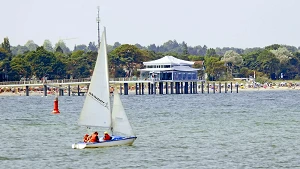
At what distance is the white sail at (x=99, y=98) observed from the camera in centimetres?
5634

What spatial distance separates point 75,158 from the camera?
53.6 meters

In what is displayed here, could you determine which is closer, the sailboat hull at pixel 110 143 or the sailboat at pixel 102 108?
the sailboat hull at pixel 110 143

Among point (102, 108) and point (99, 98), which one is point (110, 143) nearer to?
point (102, 108)

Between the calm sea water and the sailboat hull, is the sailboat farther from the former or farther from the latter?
the calm sea water

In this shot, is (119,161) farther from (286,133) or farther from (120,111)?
(286,133)

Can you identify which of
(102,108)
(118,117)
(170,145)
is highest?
(102,108)

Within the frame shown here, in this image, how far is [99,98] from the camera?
2232 inches

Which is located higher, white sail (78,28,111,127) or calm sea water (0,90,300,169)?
white sail (78,28,111,127)

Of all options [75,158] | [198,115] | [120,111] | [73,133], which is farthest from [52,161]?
[198,115]

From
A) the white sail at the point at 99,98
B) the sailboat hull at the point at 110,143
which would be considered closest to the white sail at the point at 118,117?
the white sail at the point at 99,98

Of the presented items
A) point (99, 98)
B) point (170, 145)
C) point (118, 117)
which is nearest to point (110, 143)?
point (118, 117)

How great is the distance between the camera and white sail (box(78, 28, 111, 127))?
185 ft

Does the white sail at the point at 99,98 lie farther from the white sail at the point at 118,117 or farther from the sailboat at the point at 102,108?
the white sail at the point at 118,117

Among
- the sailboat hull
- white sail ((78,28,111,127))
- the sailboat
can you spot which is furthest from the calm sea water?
white sail ((78,28,111,127))
